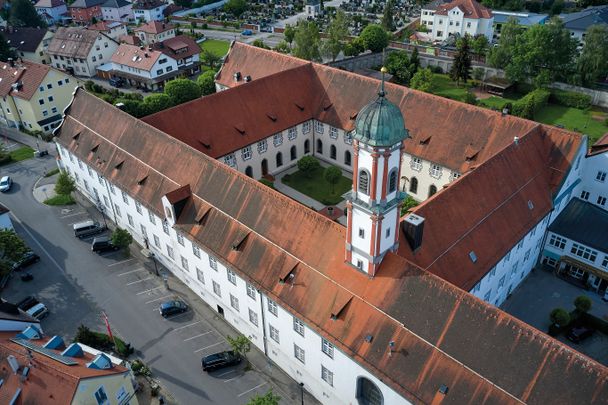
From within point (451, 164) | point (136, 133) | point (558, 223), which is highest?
point (136, 133)

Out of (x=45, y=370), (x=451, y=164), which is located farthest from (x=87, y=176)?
(x=451, y=164)

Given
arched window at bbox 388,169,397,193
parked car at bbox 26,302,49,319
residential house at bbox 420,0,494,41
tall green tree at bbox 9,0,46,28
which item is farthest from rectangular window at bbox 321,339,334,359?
tall green tree at bbox 9,0,46,28

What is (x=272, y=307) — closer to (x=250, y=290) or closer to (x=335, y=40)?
(x=250, y=290)

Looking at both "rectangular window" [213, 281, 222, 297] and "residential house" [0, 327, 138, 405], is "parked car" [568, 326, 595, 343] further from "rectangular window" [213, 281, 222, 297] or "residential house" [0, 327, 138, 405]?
"residential house" [0, 327, 138, 405]


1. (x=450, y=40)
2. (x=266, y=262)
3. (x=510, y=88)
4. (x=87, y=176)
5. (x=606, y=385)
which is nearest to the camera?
(x=606, y=385)

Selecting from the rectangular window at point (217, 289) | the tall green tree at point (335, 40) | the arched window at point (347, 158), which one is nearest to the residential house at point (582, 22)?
the tall green tree at point (335, 40)

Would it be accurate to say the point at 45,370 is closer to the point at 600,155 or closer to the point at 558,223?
the point at 558,223
